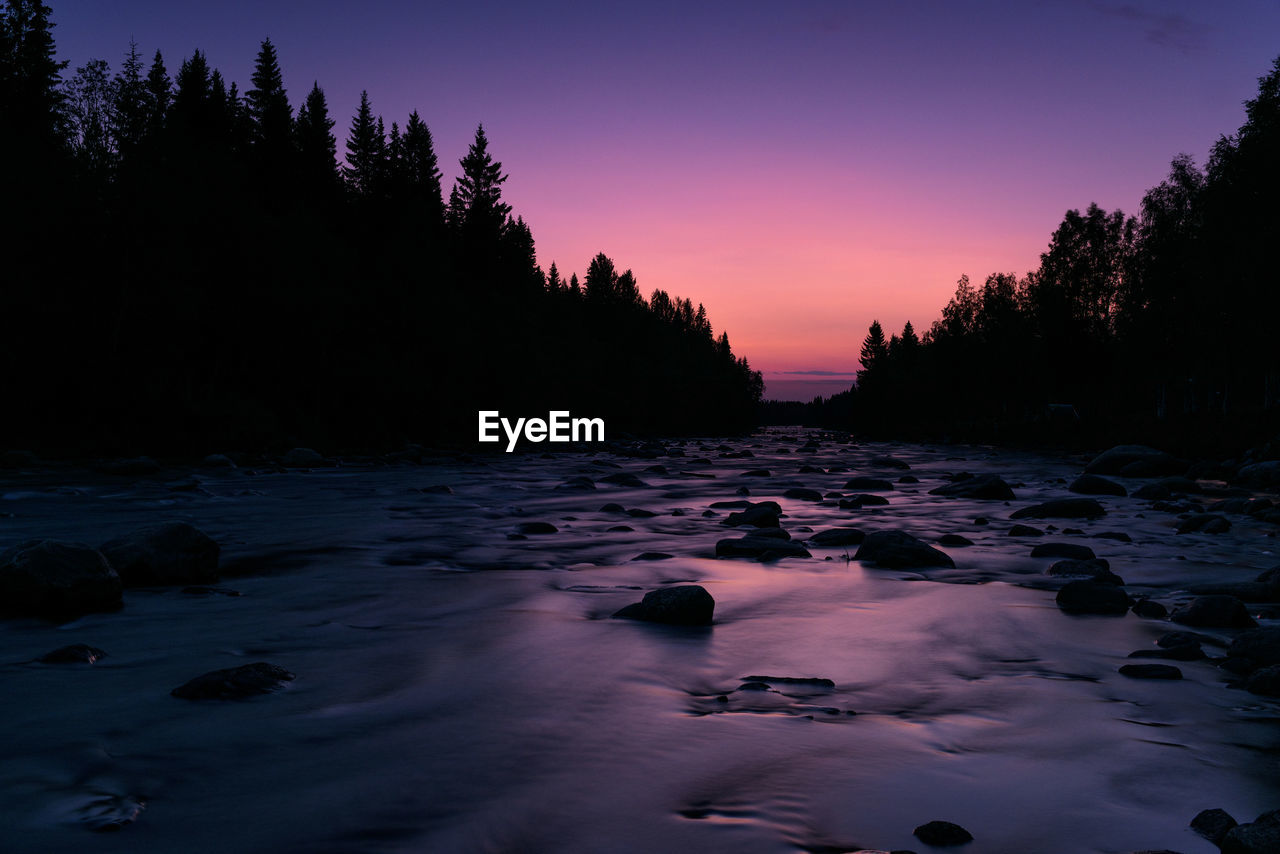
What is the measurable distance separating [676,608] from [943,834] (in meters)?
3.60

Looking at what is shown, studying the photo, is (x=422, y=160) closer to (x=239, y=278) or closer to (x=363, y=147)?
(x=363, y=147)

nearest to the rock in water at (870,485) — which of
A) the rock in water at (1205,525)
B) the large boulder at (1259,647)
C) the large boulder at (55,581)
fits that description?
the rock in water at (1205,525)

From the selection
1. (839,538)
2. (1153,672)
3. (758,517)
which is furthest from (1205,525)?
(1153,672)

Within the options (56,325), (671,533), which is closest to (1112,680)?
(671,533)

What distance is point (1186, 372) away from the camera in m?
48.2

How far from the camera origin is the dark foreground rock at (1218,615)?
6023 millimetres

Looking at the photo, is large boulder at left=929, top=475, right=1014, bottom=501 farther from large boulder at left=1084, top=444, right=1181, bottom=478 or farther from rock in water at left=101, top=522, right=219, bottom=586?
rock in water at left=101, top=522, right=219, bottom=586

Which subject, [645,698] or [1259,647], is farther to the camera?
[1259,647]

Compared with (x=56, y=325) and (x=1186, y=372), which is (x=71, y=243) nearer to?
(x=56, y=325)

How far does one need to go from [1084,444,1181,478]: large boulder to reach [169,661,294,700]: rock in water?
2661 centimetres

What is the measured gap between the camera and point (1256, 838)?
2.55m

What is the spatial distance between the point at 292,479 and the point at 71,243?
1537cm

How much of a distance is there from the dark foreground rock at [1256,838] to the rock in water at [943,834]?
2.56ft

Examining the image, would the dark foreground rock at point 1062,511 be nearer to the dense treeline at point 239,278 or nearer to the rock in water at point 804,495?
the rock in water at point 804,495
